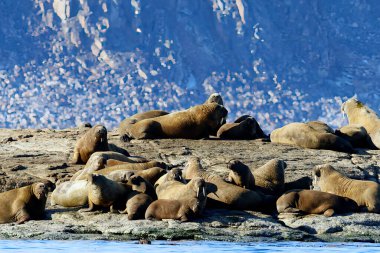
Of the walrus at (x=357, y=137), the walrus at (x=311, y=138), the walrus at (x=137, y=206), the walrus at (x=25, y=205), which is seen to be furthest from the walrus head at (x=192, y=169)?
the walrus at (x=357, y=137)

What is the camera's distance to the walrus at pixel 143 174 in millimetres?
19125

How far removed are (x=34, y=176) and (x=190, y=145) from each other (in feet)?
13.6

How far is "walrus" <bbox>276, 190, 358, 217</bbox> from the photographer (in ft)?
59.7

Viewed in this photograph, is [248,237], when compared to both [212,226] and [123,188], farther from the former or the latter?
[123,188]

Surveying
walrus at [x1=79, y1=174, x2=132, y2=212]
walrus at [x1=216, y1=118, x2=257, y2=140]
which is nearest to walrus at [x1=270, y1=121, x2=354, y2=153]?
walrus at [x1=216, y1=118, x2=257, y2=140]

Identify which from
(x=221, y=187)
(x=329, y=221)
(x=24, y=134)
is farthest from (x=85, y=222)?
(x=24, y=134)

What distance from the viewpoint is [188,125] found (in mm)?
25578

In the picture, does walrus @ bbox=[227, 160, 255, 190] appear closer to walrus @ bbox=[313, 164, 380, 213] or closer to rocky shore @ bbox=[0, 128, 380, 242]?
rocky shore @ bbox=[0, 128, 380, 242]

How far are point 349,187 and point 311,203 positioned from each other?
1096 millimetres

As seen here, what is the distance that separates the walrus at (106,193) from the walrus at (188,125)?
7052 mm

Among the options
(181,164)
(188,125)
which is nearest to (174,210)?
(181,164)

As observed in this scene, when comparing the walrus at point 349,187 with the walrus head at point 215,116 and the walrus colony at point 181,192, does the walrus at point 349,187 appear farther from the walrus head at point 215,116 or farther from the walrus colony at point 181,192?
the walrus head at point 215,116

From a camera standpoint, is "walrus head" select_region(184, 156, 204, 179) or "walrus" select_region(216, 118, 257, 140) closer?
"walrus head" select_region(184, 156, 204, 179)

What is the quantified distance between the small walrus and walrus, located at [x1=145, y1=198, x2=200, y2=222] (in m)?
8.02
